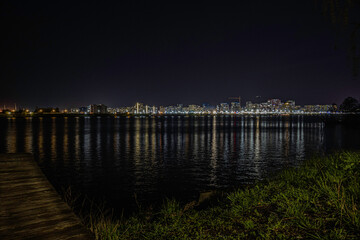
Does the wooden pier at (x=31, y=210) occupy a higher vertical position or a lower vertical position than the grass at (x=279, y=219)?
higher

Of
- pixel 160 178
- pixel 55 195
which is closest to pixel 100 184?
pixel 160 178

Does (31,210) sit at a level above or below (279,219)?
above

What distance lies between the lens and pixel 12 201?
5.19 meters

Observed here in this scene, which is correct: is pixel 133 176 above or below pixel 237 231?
below

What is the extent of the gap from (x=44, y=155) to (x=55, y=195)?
A: 89.5 ft

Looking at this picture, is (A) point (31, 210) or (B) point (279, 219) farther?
(B) point (279, 219)

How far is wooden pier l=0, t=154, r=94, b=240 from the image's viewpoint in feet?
13.8

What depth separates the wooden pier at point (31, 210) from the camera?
4.20 m

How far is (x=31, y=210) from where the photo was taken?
489 cm

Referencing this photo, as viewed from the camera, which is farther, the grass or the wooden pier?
the grass

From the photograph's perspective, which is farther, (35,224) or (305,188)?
(305,188)

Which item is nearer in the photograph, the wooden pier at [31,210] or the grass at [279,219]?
the wooden pier at [31,210]

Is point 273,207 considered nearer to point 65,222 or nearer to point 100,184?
point 65,222

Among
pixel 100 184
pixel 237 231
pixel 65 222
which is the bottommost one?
pixel 100 184
